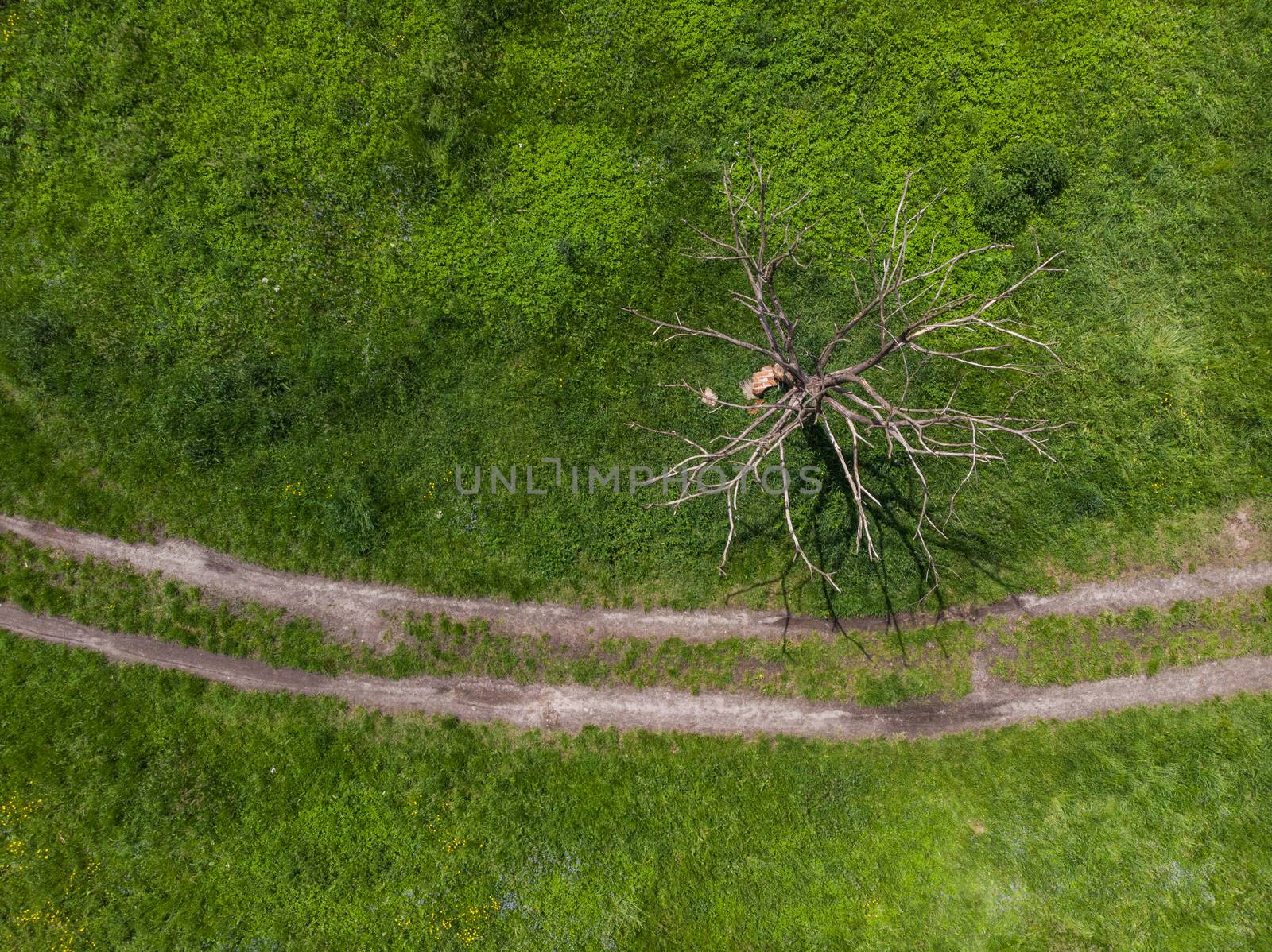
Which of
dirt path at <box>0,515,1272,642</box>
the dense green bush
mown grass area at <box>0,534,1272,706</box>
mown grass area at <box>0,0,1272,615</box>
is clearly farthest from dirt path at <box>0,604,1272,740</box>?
the dense green bush

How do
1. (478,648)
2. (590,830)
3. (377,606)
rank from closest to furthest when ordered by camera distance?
(590,830)
(478,648)
(377,606)

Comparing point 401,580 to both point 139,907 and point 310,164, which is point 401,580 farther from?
point 310,164

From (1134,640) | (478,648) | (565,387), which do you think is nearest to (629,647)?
(478,648)

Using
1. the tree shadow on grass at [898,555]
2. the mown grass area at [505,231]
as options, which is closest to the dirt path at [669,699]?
the tree shadow on grass at [898,555]

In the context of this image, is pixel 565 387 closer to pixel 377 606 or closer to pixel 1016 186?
pixel 377 606

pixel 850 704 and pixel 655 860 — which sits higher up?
pixel 850 704

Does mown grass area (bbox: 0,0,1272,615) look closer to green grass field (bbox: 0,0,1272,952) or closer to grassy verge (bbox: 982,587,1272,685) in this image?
green grass field (bbox: 0,0,1272,952)

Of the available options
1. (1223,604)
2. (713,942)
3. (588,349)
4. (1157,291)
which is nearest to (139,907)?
(713,942)
